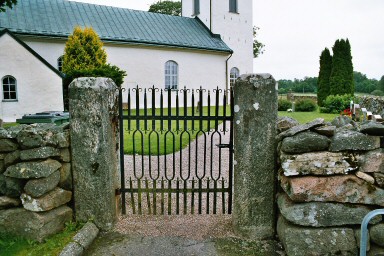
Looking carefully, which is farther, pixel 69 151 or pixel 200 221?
pixel 200 221

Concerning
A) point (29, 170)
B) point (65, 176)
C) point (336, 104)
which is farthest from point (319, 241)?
Answer: point (336, 104)

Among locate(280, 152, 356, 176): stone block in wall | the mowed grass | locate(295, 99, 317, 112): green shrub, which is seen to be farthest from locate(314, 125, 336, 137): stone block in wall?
locate(295, 99, 317, 112): green shrub

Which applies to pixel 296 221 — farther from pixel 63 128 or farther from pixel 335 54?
pixel 335 54

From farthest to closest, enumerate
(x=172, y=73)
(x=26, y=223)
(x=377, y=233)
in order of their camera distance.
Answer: (x=172, y=73) → (x=26, y=223) → (x=377, y=233)

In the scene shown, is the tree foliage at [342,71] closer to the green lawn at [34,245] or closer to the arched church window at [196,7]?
the arched church window at [196,7]

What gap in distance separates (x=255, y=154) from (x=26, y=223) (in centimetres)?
260

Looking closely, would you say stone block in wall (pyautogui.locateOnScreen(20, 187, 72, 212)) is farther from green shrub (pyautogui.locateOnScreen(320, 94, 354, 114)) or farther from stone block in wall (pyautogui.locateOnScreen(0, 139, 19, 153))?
green shrub (pyautogui.locateOnScreen(320, 94, 354, 114))

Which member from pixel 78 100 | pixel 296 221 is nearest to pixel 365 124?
pixel 296 221

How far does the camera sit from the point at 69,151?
3.64 m

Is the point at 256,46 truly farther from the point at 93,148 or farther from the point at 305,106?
the point at 93,148

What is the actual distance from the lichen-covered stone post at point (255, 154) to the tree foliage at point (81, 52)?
1263 centimetres

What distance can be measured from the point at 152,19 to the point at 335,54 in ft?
41.5

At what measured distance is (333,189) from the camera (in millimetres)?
3045

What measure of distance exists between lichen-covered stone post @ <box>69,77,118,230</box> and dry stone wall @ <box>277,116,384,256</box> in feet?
6.48
